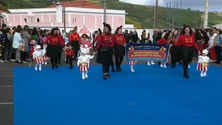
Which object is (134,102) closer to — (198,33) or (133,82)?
(133,82)

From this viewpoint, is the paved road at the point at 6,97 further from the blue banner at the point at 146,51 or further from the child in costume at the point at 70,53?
the blue banner at the point at 146,51

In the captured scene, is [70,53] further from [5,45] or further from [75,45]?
[5,45]

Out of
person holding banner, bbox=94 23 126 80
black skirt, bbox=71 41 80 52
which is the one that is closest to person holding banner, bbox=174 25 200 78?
person holding banner, bbox=94 23 126 80

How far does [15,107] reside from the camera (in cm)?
595

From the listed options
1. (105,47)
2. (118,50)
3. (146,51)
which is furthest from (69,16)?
(105,47)

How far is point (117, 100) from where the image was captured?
657 centimetres

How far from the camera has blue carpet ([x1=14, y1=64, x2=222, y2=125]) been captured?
5.18 meters

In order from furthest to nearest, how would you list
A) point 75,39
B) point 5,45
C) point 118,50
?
1. point 75,39
2. point 5,45
3. point 118,50

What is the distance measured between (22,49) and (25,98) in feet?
24.0

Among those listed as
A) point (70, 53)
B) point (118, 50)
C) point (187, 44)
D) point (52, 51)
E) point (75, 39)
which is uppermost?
point (75, 39)

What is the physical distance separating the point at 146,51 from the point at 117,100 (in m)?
5.49

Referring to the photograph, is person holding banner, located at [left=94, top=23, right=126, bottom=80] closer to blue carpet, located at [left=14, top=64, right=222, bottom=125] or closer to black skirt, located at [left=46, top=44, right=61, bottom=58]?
blue carpet, located at [left=14, top=64, right=222, bottom=125]

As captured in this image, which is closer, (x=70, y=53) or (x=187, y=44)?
(x=187, y=44)

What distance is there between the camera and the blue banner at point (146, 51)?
11.5 meters
